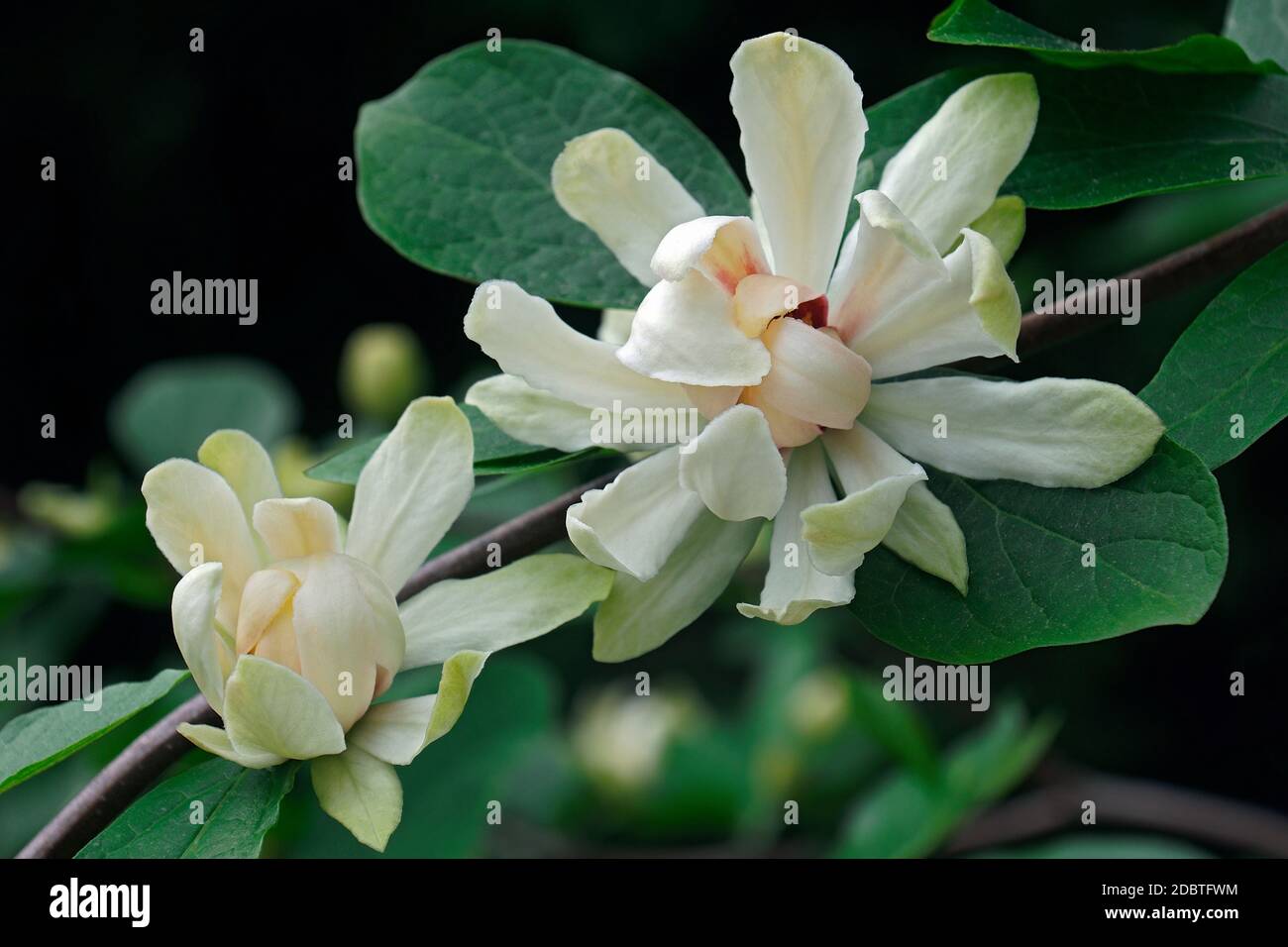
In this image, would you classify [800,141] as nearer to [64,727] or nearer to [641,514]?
[641,514]

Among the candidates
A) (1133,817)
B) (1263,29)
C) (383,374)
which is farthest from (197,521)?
(1133,817)

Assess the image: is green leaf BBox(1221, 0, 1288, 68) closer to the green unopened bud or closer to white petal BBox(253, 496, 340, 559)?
white petal BBox(253, 496, 340, 559)

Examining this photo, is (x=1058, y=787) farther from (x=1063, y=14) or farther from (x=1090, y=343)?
(x=1063, y=14)

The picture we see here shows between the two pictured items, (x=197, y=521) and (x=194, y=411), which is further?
(x=194, y=411)

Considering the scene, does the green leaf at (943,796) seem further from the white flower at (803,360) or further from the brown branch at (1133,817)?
the white flower at (803,360)

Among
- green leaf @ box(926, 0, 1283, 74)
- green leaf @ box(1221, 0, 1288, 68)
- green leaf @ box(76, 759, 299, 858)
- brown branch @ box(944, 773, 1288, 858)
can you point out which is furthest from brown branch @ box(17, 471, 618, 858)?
brown branch @ box(944, 773, 1288, 858)
